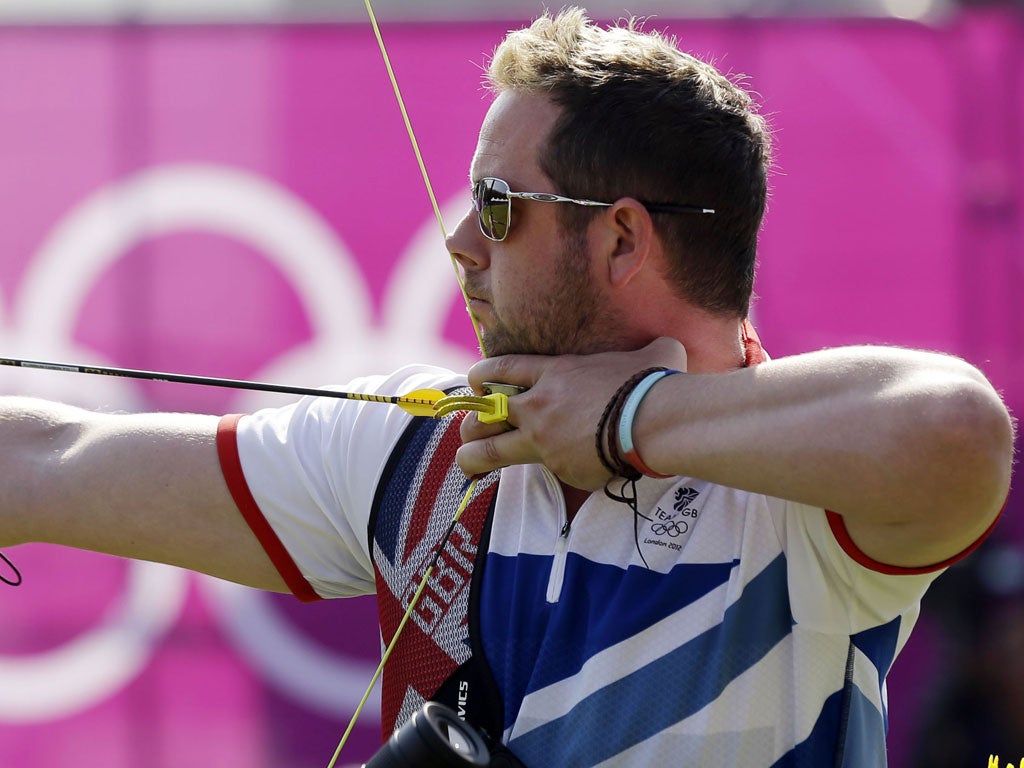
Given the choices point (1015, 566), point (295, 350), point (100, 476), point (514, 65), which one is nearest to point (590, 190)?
point (514, 65)

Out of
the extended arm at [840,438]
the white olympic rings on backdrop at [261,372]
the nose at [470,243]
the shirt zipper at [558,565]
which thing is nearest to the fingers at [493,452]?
the extended arm at [840,438]

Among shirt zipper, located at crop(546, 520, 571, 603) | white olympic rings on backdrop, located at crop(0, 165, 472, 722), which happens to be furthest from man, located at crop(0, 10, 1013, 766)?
white olympic rings on backdrop, located at crop(0, 165, 472, 722)

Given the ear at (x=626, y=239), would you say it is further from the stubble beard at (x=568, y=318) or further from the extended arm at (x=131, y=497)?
the extended arm at (x=131, y=497)

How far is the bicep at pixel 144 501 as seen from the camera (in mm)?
1785

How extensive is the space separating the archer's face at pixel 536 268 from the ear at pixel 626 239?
3 cm

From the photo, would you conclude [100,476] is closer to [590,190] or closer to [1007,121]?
[590,190]

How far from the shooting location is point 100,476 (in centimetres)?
179

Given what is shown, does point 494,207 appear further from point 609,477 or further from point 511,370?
point 609,477

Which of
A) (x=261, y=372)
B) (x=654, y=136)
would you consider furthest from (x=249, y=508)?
(x=261, y=372)

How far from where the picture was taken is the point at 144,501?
5.85 feet

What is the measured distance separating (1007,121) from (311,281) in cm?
216

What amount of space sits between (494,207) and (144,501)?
0.63 metres

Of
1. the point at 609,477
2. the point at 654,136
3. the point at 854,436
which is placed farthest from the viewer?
the point at 654,136

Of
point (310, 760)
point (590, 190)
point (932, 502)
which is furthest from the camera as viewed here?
point (310, 760)
